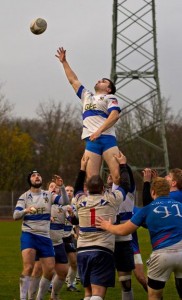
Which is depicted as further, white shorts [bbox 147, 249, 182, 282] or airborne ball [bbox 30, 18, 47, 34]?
airborne ball [bbox 30, 18, 47, 34]

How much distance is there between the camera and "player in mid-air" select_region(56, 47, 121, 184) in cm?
1025

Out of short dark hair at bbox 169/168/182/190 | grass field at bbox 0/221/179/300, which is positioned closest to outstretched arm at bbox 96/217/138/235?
short dark hair at bbox 169/168/182/190

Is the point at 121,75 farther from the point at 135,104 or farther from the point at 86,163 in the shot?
the point at 86,163

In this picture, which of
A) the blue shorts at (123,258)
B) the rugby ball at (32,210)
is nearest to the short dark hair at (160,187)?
the blue shorts at (123,258)

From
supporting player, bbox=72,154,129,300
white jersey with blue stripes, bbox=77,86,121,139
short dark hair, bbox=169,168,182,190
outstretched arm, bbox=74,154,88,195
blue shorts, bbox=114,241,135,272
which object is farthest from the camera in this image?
short dark hair, bbox=169,168,182,190

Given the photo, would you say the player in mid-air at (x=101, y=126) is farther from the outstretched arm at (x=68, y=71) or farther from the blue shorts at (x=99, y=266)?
the blue shorts at (x=99, y=266)

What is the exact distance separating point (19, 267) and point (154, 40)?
20.2 metres

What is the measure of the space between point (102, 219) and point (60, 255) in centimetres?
522

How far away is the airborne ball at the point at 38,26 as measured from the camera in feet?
39.9

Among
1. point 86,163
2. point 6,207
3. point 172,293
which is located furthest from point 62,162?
point 86,163

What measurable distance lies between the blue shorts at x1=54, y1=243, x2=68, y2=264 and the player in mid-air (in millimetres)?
4021

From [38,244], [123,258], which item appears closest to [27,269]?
[38,244]

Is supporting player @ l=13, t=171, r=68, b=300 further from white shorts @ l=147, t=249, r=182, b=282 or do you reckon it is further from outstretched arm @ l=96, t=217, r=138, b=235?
white shorts @ l=147, t=249, r=182, b=282

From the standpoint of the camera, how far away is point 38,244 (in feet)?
42.1
